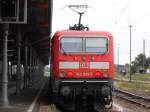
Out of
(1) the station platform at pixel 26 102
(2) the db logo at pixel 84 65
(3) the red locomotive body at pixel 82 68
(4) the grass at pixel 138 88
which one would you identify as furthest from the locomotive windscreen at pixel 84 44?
(4) the grass at pixel 138 88

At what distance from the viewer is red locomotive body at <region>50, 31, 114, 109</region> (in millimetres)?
17734

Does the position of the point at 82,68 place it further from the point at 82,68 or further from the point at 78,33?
the point at 78,33

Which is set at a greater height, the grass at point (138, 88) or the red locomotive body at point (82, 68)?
the red locomotive body at point (82, 68)

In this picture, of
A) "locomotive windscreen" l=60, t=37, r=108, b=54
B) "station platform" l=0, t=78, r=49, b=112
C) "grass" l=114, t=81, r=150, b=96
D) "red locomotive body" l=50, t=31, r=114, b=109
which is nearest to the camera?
"station platform" l=0, t=78, r=49, b=112

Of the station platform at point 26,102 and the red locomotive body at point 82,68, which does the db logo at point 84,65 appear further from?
the station platform at point 26,102

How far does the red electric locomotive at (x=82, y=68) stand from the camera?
17.8m

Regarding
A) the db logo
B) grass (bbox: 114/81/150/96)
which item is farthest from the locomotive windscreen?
grass (bbox: 114/81/150/96)

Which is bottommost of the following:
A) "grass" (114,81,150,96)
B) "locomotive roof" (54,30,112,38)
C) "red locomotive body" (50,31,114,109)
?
"grass" (114,81,150,96)

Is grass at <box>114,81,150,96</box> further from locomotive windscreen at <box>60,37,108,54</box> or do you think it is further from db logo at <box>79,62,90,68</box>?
db logo at <box>79,62,90,68</box>

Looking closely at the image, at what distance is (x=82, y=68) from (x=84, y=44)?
94cm

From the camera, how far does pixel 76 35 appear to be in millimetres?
18250

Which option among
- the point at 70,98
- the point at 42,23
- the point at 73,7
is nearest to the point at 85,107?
the point at 70,98

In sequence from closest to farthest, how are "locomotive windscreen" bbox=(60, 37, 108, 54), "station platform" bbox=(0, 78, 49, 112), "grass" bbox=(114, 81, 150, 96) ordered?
"station platform" bbox=(0, 78, 49, 112) < "locomotive windscreen" bbox=(60, 37, 108, 54) < "grass" bbox=(114, 81, 150, 96)

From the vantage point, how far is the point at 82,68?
17969mm
